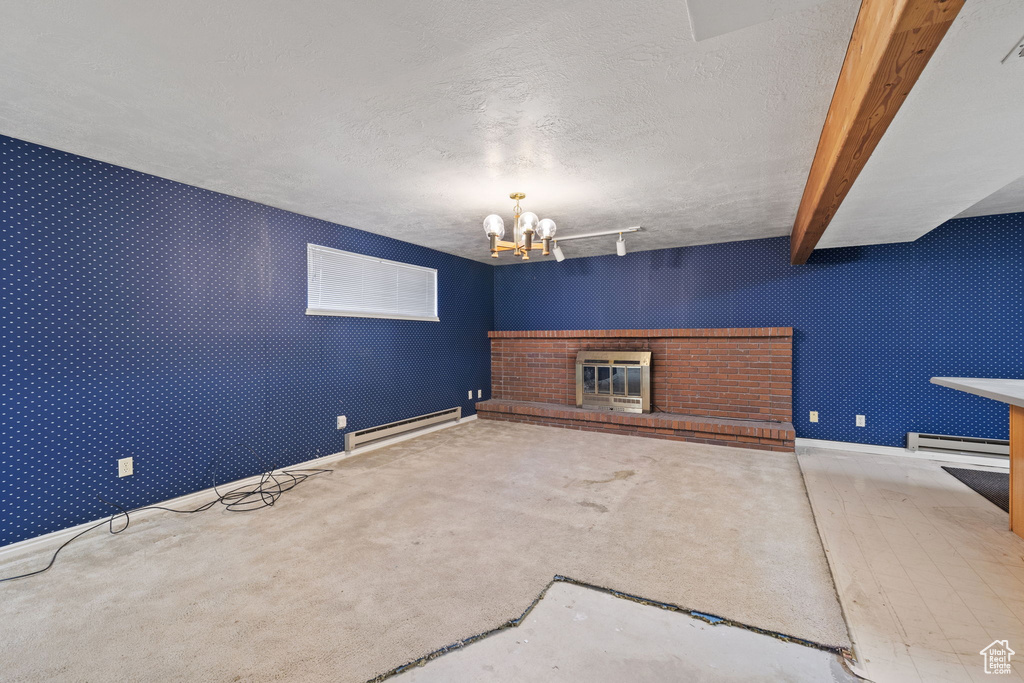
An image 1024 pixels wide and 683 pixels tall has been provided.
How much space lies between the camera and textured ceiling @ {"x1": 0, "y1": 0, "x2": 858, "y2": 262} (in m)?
1.43

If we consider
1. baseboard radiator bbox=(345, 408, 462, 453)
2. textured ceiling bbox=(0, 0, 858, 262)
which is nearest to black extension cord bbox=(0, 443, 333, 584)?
baseboard radiator bbox=(345, 408, 462, 453)

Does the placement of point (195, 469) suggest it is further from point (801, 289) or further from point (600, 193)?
point (801, 289)

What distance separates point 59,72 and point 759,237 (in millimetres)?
5399

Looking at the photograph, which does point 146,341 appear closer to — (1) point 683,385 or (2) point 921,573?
(2) point 921,573

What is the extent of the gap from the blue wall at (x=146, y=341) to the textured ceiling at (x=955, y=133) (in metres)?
3.98

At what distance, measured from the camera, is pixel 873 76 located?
4.15ft

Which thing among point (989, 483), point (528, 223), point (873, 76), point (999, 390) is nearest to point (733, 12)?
point (873, 76)

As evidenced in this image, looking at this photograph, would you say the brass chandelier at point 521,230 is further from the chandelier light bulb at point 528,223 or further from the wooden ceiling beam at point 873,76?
the wooden ceiling beam at point 873,76

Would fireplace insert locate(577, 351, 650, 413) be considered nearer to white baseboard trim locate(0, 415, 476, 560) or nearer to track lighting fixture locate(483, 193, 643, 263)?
white baseboard trim locate(0, 415, 476, 560)

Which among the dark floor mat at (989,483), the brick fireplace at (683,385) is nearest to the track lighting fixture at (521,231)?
the brick fireplace at (683,385)

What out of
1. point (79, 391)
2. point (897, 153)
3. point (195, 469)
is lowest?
point (195, 469)

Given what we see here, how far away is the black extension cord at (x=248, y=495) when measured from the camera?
2531mm

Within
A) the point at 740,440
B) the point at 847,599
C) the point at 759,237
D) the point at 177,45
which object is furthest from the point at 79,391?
the point at 759,237

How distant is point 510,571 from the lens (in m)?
2.01
